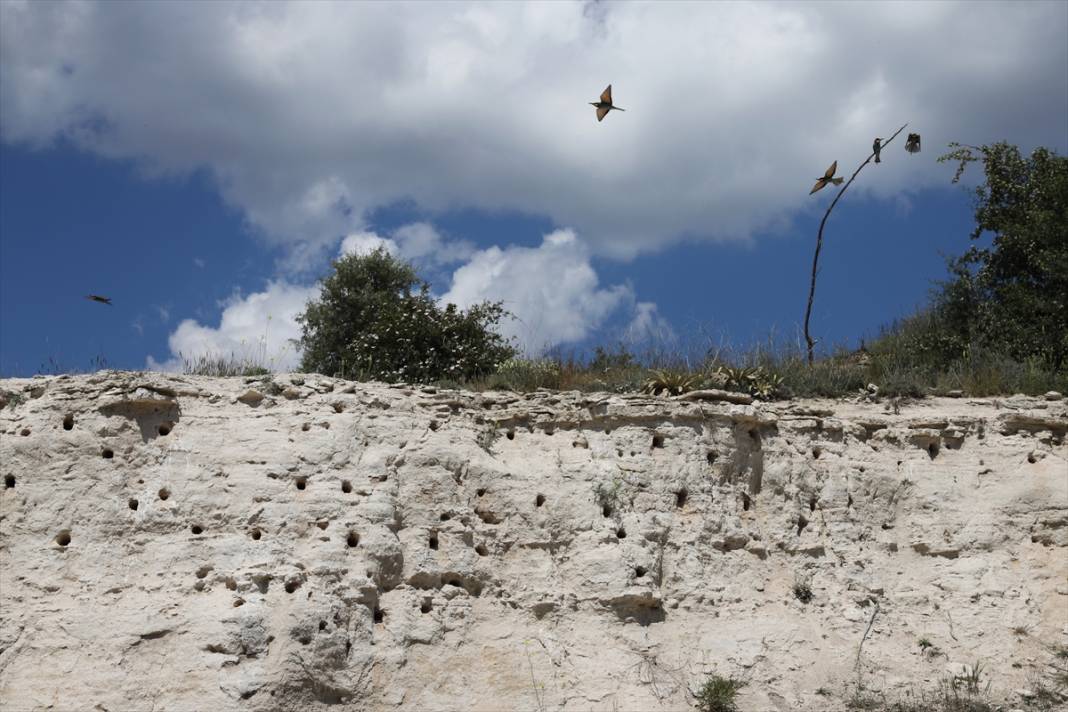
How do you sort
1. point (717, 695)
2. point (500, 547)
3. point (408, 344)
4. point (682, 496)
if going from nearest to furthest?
1. point (717, 695)
2. point (500, 547)
3. point (682, 496)
4. point (408, 344)

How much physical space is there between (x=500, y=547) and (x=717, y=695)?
275 cm

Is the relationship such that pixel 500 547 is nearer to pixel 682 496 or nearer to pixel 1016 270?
pixel 682 496

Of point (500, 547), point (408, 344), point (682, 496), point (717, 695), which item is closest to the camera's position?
point (717, 695)

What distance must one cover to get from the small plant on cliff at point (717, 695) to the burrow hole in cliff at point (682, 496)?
82.7 inches

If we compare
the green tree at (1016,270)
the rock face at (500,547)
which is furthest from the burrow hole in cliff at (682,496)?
the green tree at (1016,270)

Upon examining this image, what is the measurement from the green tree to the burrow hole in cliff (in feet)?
20.9

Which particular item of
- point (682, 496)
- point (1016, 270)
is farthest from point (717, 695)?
point (1016, 270)

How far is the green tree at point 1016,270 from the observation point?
50.8 feet

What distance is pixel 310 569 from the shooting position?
1030cm

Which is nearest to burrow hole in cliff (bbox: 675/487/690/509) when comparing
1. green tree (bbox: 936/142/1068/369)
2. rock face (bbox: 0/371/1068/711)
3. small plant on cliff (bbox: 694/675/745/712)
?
rock face (bbox: 0/371/1068/711)

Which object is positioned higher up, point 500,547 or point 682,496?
point 682,496

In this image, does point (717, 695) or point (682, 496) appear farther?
point (682, 496)

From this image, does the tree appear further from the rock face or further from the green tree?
the green tree

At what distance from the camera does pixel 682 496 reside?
11.9 meters
